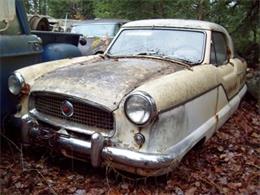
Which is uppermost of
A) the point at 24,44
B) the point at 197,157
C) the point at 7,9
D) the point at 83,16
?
the point at 7,9

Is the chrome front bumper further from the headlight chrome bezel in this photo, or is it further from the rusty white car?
the headlight chrome bezel

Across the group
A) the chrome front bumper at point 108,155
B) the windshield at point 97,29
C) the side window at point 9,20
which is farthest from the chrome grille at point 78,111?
the windshield at point 97,29

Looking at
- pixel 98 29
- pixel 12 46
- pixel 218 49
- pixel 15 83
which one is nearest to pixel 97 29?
pixel 98 29

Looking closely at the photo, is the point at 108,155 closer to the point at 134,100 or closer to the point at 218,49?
the point at 134,100

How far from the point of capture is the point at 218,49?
5176 mm

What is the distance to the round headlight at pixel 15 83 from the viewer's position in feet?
12.9

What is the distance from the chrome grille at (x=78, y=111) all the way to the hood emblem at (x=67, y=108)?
3 centimetres

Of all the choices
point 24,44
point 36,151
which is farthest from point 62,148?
point 24,44

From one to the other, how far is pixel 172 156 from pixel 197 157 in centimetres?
117

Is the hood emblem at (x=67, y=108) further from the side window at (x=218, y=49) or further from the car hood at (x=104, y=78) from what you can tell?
the side window at (x=218, y=49)

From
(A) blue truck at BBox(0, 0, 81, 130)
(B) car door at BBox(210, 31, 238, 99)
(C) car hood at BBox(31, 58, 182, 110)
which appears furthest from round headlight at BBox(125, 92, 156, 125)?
(B) car door at BBox(210, 31, 238, 99)

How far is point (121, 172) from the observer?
365 cm

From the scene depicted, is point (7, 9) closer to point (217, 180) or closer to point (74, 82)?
point (74, 82)

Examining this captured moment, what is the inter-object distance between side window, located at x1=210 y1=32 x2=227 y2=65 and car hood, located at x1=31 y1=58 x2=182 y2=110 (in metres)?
0.81
